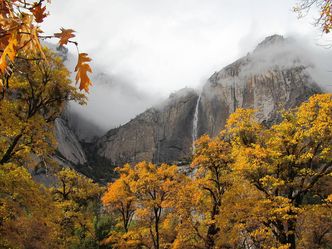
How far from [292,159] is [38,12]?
62.9 feet

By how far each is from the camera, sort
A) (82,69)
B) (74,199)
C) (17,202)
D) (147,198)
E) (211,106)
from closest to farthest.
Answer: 1. (82,69)
2. (17,202)
3. (147,198)
4. (74,199)
5. (211,106)

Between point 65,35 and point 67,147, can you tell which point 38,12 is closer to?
point 65,35

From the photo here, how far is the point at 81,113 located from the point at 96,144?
2308cm

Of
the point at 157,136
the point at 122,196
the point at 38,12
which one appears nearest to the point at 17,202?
the point at 38,12

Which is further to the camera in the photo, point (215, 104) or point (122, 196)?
point (215, 104)

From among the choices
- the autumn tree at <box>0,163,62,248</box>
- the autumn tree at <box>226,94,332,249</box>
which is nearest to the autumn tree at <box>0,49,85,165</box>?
the autumn tree at <box>0,163,62,248</box>

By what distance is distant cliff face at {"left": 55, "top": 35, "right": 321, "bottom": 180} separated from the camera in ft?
413

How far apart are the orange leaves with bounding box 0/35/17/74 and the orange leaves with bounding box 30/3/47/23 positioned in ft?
1.02

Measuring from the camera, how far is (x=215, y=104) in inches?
5571

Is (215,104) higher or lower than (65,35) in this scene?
higher

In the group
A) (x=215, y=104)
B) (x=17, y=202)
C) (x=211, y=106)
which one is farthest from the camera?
(x=211, y=106)

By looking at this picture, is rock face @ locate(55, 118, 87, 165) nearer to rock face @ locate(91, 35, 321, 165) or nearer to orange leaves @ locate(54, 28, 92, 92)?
rock face @ locate(91, 35, 321, 165)

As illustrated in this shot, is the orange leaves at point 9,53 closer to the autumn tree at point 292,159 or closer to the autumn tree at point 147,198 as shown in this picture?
the autumn tree at point 292,159

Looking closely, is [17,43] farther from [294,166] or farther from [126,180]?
[126,180]
